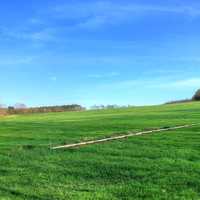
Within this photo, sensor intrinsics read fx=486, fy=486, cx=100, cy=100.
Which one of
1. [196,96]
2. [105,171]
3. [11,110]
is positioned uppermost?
[196,96]

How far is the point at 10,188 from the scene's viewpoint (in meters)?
8.77

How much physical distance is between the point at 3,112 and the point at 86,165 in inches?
1635

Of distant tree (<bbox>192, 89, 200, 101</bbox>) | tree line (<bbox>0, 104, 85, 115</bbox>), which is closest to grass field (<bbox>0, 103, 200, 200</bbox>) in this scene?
tree line (<bbox>0, 104, 85, 115</bbox>)

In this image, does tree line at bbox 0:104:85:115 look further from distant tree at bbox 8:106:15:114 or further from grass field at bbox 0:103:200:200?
grass field at bbox 0:103:200:200

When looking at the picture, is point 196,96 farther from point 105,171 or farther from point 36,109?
point 105,171

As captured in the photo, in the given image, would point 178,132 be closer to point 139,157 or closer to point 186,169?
point 139,157

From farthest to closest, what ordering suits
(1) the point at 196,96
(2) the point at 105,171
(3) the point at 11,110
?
(1) the point at 196,96
(3) the point at 11,110
(2) the point at 105,171

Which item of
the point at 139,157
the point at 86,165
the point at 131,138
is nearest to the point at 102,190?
the point at 86,165

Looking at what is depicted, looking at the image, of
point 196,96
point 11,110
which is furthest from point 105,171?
point 196,96

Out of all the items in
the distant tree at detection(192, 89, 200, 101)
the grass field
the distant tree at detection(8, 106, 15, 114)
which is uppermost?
the distant tree at detection(192, 89, 200, 101)

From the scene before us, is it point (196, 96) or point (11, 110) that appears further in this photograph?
point (196, 96)

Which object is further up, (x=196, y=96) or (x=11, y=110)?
(x=196, y=96)

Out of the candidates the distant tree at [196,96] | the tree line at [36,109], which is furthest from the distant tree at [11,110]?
the distant tree at [196,96]

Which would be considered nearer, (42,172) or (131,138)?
(42,172)
